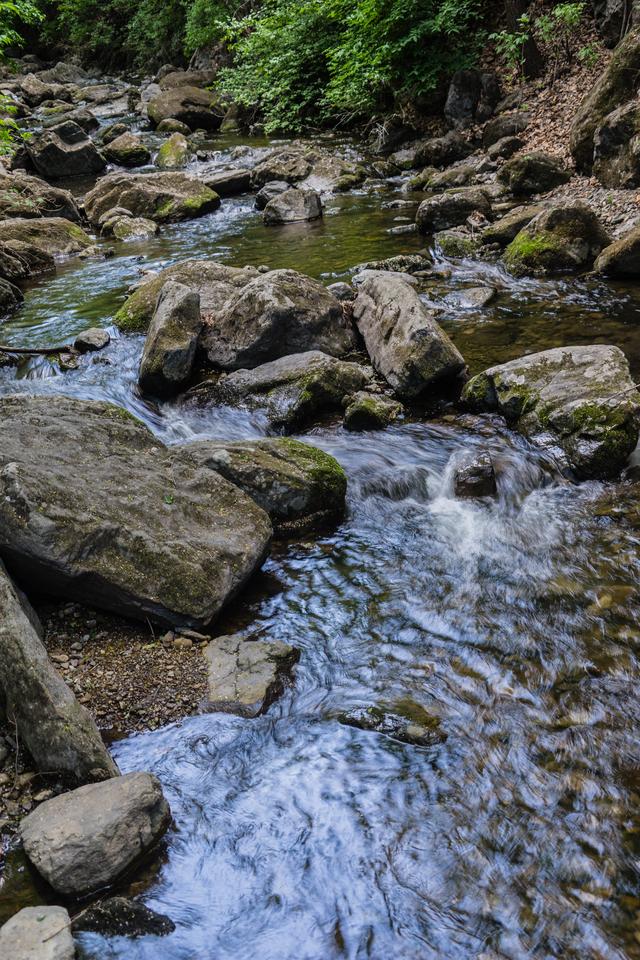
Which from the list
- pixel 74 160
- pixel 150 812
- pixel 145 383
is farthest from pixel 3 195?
pixel 150 812

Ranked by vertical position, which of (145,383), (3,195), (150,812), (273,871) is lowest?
(273,871)

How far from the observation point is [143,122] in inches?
1064

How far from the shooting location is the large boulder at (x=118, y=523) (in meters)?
3.86

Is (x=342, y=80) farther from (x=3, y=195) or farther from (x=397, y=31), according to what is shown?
(x=3, y=195)

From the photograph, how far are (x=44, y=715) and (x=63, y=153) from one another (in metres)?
20.7

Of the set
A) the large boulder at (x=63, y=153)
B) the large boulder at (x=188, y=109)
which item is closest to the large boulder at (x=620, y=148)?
the large boulder at (x=63, y=153)

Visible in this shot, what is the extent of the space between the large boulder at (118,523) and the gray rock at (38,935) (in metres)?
1.79

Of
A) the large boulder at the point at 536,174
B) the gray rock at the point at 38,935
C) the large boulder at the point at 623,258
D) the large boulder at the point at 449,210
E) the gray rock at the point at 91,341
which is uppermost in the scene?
the large boulder at the point at 536,174

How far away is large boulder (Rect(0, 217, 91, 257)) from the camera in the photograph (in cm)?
1305

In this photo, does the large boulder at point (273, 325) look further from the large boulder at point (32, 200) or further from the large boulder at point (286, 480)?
the large boulder at point (32, 200)

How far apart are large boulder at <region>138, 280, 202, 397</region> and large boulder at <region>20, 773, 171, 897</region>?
16.7 feet

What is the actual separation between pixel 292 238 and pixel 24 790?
1154cm

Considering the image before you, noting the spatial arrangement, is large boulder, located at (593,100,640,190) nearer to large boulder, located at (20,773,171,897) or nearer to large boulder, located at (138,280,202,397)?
large boulder, located at (138,280,202,397)

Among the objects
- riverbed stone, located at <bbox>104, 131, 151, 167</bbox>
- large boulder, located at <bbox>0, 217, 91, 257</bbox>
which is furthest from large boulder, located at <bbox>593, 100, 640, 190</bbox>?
riverbed stone, located at <bbox>104, 131, 151, 167</bbox>
